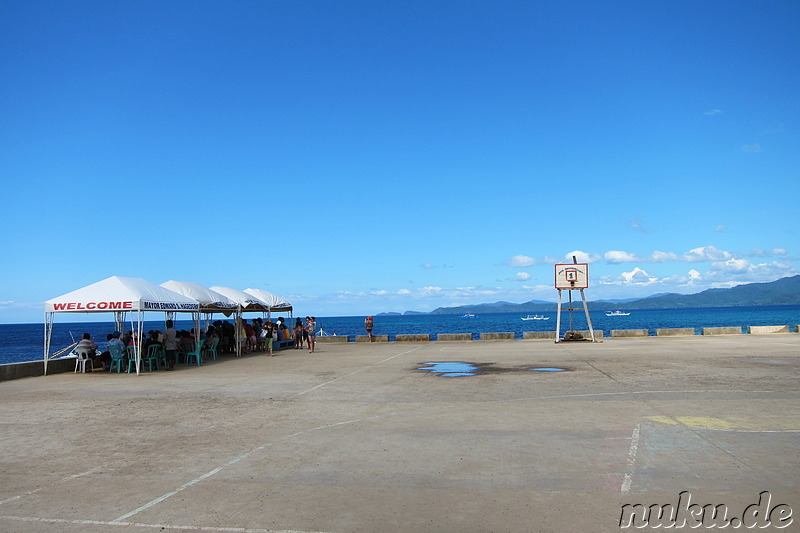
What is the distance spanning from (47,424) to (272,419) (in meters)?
3.68

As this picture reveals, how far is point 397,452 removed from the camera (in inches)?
301

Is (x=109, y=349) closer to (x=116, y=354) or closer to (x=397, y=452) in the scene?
(x=116, y=354)

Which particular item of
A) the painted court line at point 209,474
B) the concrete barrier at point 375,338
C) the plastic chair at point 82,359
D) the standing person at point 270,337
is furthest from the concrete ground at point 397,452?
the concrete barrier at point 375,338

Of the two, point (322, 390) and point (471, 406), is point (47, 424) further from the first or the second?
point (471, 406)

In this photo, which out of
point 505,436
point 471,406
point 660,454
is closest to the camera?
point 660,454

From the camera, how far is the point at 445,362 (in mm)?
20234

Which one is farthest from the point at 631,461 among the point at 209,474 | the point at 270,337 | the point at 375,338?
the point at 375,338

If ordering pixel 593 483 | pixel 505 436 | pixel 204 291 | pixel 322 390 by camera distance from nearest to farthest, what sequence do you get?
pixel 593 483
pixel 505 436
pixel 322 390
pixel 204 291

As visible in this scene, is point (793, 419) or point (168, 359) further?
point (168, 359)

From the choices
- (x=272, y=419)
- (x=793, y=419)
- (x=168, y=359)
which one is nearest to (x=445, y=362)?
(x=168, y=359)

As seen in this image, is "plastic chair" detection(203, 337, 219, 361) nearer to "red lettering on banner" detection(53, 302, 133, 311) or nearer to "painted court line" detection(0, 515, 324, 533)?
"red lettering on banner" detection(53, 302, 133, 311)

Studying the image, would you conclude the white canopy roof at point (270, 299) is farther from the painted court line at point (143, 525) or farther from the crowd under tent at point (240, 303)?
the painted court line at point (143, 525)

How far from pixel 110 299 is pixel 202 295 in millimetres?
5371

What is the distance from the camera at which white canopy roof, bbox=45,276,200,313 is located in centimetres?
1816
